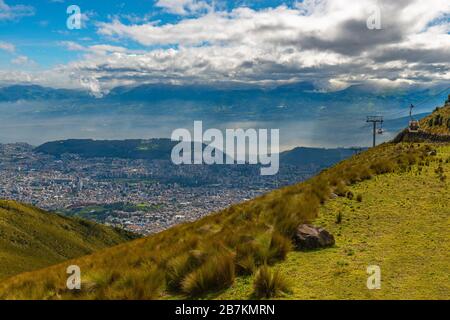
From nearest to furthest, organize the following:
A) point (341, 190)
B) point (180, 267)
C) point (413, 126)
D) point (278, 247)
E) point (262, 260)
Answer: point (180, 267)
point (262, 260)
point (278, 247)
point (341, 190)
point (413, 126)

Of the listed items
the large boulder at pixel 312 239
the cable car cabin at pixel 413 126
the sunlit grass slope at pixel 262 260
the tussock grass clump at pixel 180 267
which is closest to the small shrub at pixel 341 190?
the sunlit grass slope at pixel 262 260

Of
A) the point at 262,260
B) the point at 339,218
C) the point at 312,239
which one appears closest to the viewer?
the point at 262,260

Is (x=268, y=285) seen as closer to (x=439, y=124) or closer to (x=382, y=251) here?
(x=382, y=251)

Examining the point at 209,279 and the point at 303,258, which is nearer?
the point at 209,279

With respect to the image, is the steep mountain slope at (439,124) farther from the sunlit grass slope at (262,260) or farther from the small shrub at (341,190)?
the sunlit grass slope at (262,260)

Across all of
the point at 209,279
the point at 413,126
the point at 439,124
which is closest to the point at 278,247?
the point at 209,279

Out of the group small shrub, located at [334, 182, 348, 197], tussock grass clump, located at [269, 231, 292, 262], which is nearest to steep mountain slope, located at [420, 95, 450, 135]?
small shrub, located at [334, 182, 348, 197]

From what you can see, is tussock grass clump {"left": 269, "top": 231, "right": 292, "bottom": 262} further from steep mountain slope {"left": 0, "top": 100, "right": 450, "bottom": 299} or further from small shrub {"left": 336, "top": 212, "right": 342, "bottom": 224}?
small shrub {"left": 336, "top": 212, "right": 342, "bottom": 224}
